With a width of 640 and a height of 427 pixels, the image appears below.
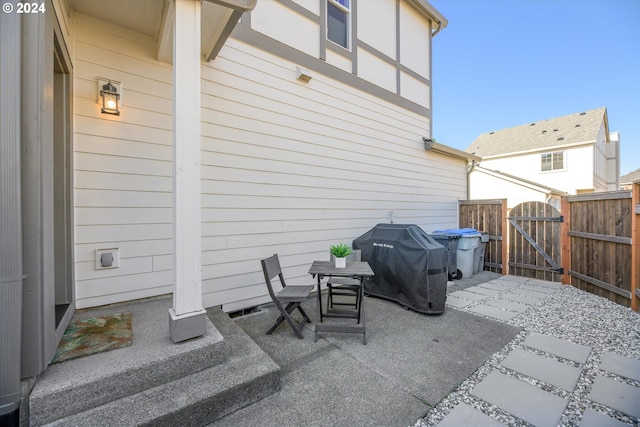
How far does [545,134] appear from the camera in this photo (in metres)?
14.1

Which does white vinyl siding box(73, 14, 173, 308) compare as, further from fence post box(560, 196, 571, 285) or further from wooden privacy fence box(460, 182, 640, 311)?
fence post box(560, 196, 571, 285)

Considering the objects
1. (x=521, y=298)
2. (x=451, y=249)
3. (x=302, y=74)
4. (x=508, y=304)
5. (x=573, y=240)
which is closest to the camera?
(x=302, y=74)

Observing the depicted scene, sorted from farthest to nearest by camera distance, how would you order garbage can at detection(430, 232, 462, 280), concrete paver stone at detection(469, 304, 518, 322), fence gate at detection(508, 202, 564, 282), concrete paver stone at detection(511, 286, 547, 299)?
garbage can at detection(430, 232, 462, 280) < fence gate at detection(508, 202, 564, 282) < concrete paver stone at detection(511, 286, 547, 299) < concrete paver stone at detection(469, 304, 518, 322)

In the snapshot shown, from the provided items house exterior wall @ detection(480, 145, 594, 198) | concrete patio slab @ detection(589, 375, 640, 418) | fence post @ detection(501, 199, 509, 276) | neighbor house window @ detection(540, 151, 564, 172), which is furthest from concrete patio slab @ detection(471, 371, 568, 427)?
neighbor house window @ detection(540, 151, 564, 172)

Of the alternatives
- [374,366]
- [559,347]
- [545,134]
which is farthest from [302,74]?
[545,134]

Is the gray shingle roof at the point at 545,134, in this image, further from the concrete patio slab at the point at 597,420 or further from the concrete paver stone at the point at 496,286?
the concrete patio slab at the point at 597,420

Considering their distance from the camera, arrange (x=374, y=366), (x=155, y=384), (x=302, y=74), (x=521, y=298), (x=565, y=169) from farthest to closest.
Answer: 1. (x=565, y=169)
2. (x=521, y=298)
3. (x=302, y=74)
4. (x=374, y=366)
5. (x=155, y=384)

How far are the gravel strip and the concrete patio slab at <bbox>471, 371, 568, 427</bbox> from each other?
0.05 metres

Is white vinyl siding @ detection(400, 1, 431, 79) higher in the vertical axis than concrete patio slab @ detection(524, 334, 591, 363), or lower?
higher

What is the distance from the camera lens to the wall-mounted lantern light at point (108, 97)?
265cm

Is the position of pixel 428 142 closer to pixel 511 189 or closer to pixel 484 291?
pixel 484 291

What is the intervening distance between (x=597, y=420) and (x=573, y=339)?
1.53 meters

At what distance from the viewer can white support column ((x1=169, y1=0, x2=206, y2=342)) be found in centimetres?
198

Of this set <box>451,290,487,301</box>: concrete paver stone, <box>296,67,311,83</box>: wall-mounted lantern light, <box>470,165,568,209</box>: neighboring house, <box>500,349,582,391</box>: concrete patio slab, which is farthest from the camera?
<box>470,165,568,209</box>: neighboring house
